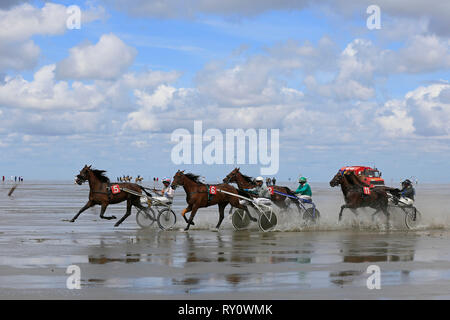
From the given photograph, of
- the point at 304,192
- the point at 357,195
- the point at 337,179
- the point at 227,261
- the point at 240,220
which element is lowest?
the point at 227,261

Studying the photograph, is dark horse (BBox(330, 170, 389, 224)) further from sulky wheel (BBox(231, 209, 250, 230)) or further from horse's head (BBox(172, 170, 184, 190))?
horse's head (BBox(172, 170, 184, 190))

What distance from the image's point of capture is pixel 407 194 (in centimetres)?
2520

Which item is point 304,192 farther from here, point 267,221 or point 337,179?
point 267,221

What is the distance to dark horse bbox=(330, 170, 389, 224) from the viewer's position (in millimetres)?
24453

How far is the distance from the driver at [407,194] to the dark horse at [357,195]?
67 cm

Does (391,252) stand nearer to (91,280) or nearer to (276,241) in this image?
(276,241)

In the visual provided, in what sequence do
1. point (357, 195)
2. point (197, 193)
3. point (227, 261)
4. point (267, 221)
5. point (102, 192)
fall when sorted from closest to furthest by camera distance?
point (227, 261)
point (267, 221)
point (197, 193)
point (102, 192)
point (357, 195)

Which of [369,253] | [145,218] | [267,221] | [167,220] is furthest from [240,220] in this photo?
[369,253]

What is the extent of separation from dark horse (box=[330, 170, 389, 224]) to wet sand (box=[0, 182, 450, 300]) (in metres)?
0.71

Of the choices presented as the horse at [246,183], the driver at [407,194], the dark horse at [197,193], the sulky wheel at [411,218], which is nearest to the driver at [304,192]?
the horse at [246,183]

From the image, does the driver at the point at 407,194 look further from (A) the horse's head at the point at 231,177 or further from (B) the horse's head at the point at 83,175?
(B) the horse's head at the point at 83,175

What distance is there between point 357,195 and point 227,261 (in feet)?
35.2
